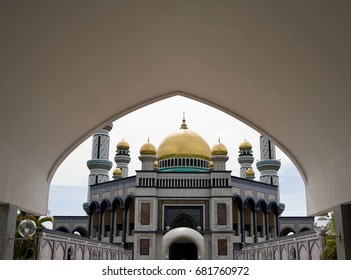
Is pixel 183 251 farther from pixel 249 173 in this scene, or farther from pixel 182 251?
pixel 249 173

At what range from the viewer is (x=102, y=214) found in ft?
124

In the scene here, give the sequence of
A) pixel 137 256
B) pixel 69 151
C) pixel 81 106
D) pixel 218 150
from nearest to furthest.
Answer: pixel 81 106, pixel 69 151, pixel 137 256, pixel 218 150

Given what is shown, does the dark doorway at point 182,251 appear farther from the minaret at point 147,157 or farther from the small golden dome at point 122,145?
the small golden dome at point 122,145

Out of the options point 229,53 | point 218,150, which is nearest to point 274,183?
point 218,150

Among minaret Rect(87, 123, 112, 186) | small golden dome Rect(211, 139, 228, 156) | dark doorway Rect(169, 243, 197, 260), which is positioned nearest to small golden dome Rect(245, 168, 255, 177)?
small golden dome Rect(211, 139, 228, 156)

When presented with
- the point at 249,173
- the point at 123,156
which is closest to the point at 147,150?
the point at 123,156

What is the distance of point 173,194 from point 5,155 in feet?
82.7

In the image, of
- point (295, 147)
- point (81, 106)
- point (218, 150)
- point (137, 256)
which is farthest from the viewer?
point (218, 150)

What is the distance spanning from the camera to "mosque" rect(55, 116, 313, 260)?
31.1m

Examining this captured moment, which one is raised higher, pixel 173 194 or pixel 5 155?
pixel 173 194

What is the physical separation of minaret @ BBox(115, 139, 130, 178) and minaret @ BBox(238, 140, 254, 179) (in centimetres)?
1196

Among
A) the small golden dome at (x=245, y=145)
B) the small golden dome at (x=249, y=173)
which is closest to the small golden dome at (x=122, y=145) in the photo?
the small golden dome at (x=245, y=145)

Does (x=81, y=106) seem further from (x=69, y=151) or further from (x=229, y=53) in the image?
(x=229, y=53)

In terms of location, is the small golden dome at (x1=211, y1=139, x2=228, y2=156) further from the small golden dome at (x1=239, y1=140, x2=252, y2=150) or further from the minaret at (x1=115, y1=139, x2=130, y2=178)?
the minaret at (x1=115, y1=139, x2=130, y2=178)
